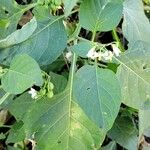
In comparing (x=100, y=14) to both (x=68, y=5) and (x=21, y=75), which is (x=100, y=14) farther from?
(x=21, y=75)

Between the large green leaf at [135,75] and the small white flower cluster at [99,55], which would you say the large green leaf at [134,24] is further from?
the small white flower cluster at [99,55]

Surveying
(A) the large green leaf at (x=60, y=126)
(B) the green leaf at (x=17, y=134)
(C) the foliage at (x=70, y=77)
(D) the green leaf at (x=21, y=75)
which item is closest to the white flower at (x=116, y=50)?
(C) the foliage at (x=70, y=77)

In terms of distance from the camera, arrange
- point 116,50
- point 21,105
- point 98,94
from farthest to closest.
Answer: point 21,105 → point 116,50 → point 98,94

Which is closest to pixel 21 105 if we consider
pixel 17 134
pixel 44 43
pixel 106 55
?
pixel 17 134

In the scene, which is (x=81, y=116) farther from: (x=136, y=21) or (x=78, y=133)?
(x=136, y=21)

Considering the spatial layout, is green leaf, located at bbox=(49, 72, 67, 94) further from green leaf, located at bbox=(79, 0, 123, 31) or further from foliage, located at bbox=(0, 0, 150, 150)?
green leaf, located at bbox=(79, 0, 123, 31)

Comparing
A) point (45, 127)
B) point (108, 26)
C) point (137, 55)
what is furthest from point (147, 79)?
point (45, 127)
